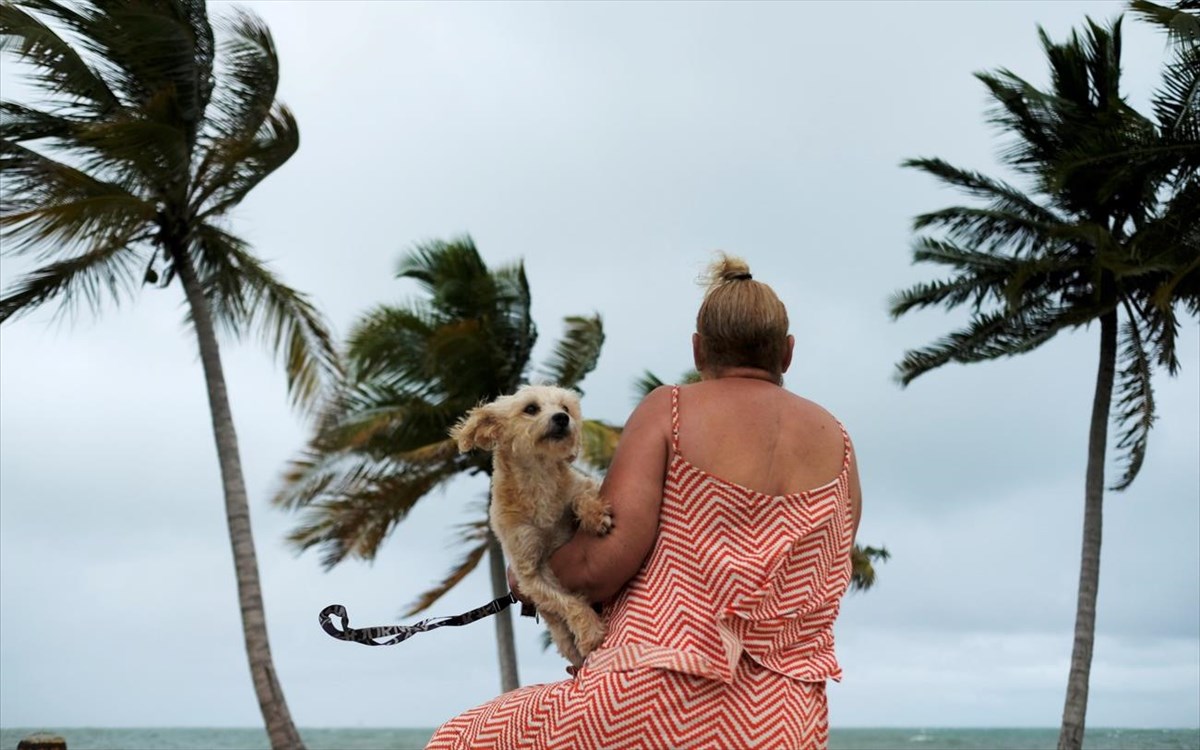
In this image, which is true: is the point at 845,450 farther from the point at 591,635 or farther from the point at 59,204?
the point at 59,204

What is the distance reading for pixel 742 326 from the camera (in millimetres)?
3670

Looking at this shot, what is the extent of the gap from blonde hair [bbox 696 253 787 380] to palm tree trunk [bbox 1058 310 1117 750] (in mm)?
25292

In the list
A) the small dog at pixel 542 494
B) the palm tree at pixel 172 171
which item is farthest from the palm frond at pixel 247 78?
the small dog at pixel 542 494

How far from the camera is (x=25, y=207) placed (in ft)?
64.6

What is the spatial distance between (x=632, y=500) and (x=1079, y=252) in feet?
86.0

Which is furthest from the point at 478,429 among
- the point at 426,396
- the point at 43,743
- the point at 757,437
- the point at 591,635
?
the point at 426,396

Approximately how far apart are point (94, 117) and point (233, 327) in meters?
3.94

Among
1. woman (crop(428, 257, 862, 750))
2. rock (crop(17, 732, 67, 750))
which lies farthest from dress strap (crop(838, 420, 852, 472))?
rock (crop(17, 732, 67, 750))

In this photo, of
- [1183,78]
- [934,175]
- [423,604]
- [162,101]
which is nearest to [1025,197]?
[934,175]

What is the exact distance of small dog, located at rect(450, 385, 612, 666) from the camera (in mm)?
3797

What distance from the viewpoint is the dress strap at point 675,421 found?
3566mm

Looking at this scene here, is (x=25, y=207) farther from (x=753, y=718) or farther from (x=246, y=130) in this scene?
(x=753, y=718)

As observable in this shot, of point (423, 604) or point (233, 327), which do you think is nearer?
point (233, 327)

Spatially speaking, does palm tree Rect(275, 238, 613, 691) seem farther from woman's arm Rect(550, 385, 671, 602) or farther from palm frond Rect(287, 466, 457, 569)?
woman's arm Rect(550, 385, 671, 602)
